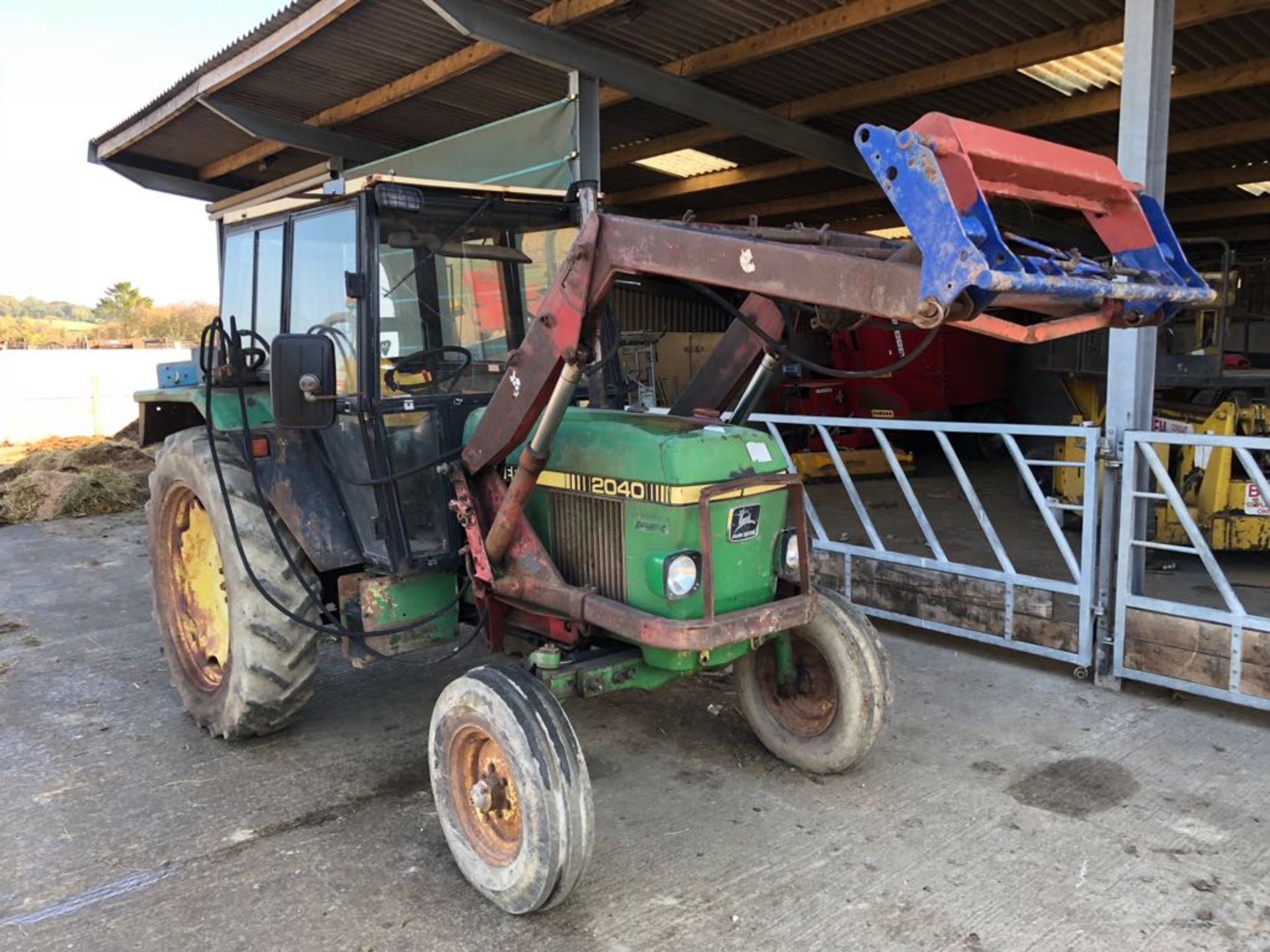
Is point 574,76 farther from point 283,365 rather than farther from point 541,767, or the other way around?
point 541,767

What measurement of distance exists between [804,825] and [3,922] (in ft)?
8.28

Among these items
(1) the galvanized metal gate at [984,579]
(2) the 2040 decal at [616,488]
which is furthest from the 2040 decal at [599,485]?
(1) the galvanized metal gate at [984,579]

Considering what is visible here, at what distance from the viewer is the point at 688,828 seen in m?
3.30

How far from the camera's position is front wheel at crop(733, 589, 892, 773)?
11.5 feet

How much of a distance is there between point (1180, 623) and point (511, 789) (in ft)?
10.3

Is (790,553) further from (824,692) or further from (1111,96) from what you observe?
(1111,96)

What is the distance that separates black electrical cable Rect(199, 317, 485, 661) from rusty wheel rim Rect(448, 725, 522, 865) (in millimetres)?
674

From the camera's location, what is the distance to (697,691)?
15.0 feet

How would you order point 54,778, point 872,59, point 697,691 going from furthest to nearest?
point 872,59 < point 697,691 < point 54,778

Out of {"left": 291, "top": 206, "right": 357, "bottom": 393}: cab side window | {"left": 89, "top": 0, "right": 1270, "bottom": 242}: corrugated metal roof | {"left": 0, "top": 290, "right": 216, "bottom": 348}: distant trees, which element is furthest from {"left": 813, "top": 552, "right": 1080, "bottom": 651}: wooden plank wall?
{"left": 0, "top": 290, "right": 216, "bottom": 348}: distant trees

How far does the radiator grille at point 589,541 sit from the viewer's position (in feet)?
10.8

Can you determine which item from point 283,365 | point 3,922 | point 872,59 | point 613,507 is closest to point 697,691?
point 613,507

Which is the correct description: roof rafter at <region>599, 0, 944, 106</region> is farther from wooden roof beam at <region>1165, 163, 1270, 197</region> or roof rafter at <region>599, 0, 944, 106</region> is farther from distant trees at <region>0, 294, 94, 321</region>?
distant trees at <region>0, 294, 94, 321</region>

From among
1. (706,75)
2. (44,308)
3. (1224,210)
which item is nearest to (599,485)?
(706,75)
